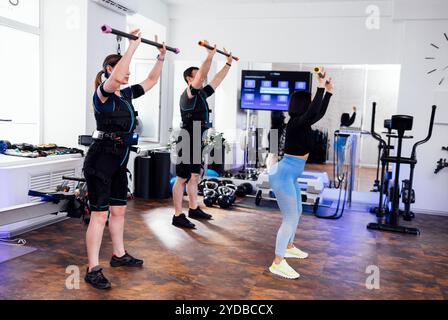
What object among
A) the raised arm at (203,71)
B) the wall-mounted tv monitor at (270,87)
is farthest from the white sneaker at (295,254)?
the wall-mounted tv monitor at (270,87)

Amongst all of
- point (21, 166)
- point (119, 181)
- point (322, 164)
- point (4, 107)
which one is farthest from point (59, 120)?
point (322, 164)

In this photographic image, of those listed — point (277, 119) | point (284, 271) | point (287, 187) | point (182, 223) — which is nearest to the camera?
point (287, 187)

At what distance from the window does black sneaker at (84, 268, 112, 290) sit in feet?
8.11

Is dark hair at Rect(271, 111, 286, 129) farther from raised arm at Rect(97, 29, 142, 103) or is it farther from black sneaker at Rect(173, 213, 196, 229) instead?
raised arm at Rect(97, 29, 142, 103)

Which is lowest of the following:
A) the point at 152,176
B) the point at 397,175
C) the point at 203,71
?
the point at 152,176

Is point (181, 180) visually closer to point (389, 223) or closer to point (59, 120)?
point (59, 120)

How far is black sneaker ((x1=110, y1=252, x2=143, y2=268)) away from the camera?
3523 mm

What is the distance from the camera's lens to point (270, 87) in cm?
668

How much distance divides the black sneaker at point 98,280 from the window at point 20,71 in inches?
97.3

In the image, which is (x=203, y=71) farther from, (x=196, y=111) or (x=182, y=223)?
(x=182, y=223)

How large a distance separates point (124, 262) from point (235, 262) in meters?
Answer: 0.94

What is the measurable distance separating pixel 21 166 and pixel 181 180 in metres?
1.63

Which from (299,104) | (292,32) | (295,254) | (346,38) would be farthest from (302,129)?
(292,32)

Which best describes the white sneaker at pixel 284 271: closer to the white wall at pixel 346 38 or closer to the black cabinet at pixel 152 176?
the black cabinet at pixel 152 176
